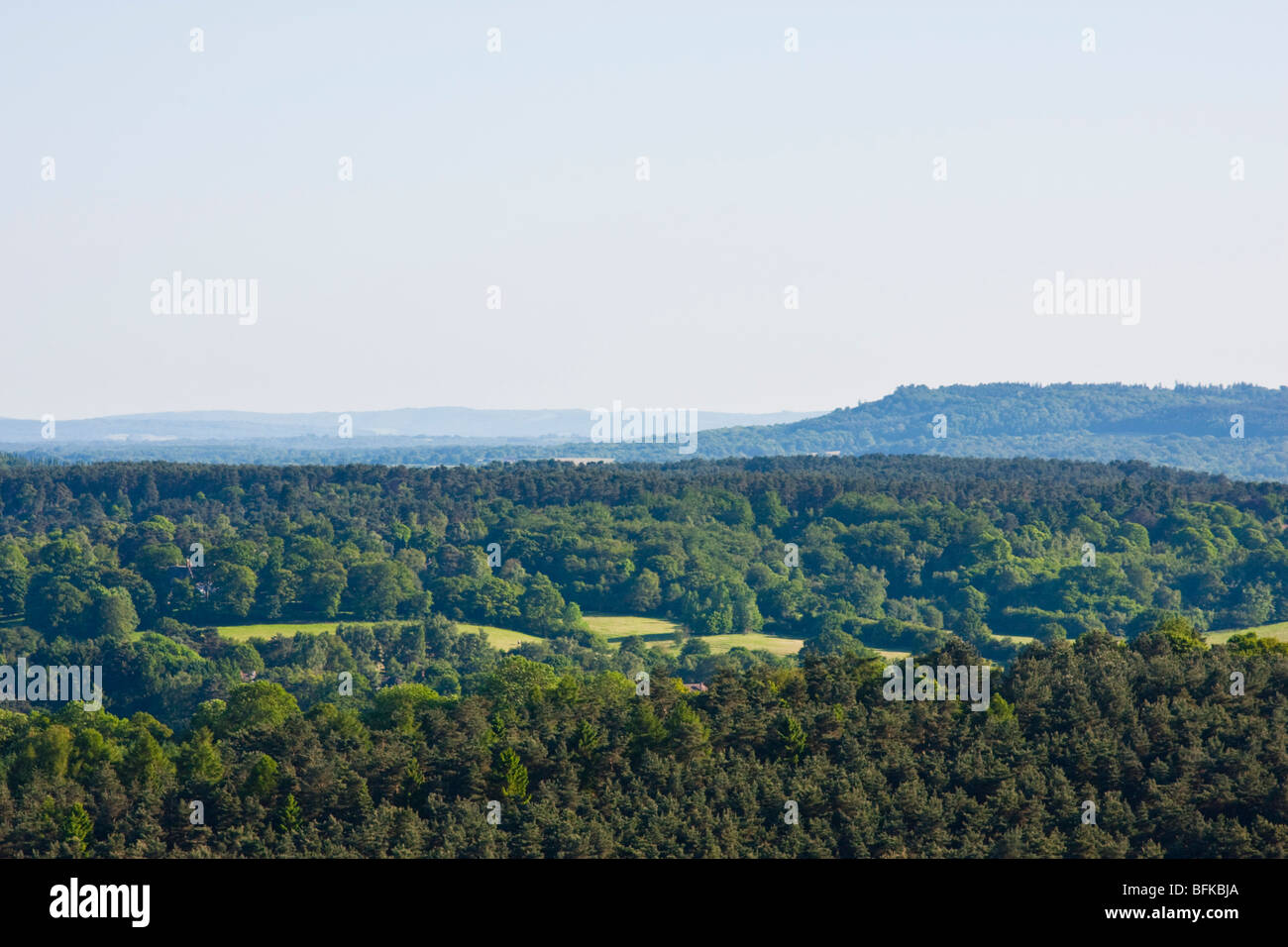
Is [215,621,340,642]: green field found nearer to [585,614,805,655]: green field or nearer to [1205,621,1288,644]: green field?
[585,614,805,655]: green field

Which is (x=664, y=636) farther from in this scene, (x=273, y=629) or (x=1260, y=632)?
(x=1260, y=632)

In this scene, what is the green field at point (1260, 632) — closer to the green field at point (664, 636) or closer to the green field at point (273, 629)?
the green field at point (664, 636)

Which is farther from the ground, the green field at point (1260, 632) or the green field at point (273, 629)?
the green field at point (273, 629)

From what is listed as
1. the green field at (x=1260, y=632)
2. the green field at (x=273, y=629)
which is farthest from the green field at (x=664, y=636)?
the green field at (x=1260, y=632)

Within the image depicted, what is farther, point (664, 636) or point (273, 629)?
point (664, 636)

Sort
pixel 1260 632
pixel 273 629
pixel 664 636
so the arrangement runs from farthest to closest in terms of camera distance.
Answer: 1. pixel 664 636
2. pixel 1260 632
3. pixel 273 629

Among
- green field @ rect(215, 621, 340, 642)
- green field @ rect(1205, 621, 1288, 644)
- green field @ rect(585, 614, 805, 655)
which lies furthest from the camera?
green field @ rect(585, 614, 805, 655)

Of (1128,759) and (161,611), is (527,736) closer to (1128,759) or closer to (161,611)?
(1128,759)

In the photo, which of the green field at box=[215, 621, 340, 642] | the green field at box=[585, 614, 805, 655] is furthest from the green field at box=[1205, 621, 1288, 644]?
the green field at box=[215, 621, 340, 642]

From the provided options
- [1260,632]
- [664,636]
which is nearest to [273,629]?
[664,636]
